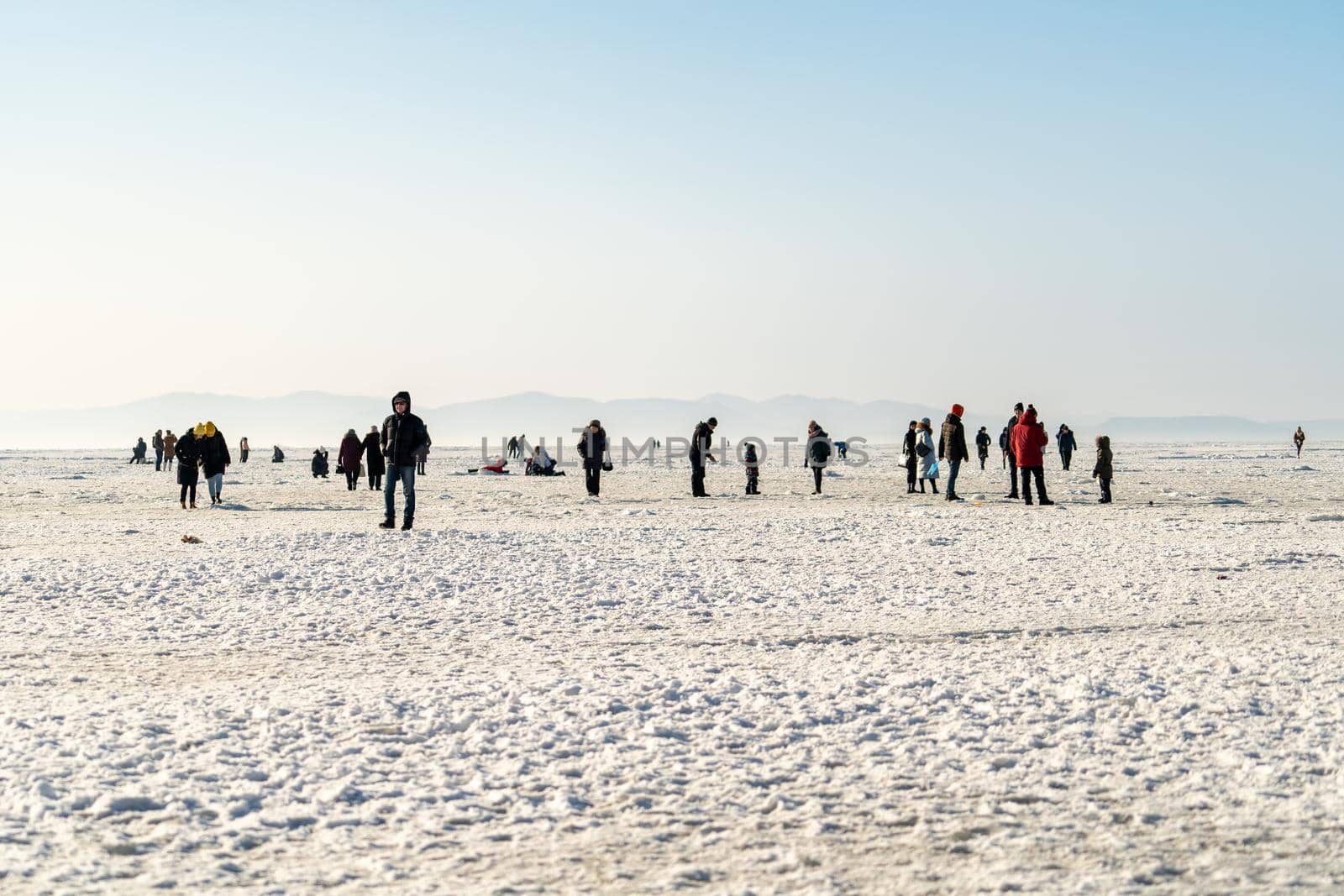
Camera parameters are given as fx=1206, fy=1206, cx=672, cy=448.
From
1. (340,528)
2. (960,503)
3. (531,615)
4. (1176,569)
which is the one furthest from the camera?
(960,503)

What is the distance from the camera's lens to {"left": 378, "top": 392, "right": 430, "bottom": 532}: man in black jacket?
15.7 meters

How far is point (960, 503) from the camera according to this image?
21859mm

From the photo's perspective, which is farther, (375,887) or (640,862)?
(640,862)

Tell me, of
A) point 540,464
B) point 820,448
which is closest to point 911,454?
point 820,448

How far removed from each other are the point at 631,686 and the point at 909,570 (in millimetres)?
5750

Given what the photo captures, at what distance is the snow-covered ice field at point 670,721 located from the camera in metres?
4.02

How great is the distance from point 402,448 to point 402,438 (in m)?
0.14

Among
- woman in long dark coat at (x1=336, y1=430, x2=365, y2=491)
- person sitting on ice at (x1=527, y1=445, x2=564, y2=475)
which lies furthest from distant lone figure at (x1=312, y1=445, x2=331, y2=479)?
woman in long dark coat at (x1=336, y1=430, x2=365, y2=491)

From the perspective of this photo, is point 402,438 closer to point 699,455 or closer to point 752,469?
point 699,455

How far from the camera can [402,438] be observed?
15789 millimetres

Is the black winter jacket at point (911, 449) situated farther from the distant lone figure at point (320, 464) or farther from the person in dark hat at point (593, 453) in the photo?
the distant lone figure at point (320, 464)

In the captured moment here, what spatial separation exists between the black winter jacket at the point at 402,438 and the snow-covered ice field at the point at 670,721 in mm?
3143

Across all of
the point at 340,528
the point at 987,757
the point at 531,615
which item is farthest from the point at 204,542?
the point at 987,757

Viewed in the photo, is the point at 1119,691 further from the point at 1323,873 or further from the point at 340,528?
the point at 340,528
